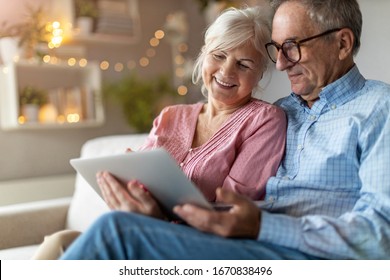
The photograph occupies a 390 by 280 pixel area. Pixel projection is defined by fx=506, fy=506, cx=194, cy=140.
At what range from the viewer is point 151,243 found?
3.07 feet

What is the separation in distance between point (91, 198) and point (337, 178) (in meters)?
0.97

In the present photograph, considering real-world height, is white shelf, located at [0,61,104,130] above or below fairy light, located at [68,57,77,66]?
below

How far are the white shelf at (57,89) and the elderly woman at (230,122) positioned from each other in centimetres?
124

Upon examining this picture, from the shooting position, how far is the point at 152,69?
3193mm

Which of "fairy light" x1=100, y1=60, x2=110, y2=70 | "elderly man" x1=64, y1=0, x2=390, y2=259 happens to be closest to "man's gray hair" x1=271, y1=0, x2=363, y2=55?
"elderly man" x1=64, y1=0, x2=390, y2=259

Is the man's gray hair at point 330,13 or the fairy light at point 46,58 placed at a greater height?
the man's gray hair at point 330,13

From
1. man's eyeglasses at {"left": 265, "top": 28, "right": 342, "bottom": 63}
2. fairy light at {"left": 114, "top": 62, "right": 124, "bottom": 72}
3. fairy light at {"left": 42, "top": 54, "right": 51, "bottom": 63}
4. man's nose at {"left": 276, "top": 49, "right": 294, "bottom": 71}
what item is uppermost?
man's eyeglasses at {"left": 265, "top": 28, "right": 342, "bottom": 63}

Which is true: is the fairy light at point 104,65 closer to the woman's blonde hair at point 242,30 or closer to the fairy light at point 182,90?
the fairy light at point 182,90

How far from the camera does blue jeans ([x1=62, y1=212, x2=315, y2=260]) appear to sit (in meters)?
0.90

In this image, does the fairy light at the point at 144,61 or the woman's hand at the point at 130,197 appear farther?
the fairy light at the point at 144,61

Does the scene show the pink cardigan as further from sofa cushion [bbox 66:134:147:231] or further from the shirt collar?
sofa cushion [bbox 66:134:147:231]

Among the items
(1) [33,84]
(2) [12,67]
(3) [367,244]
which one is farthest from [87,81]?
(3) [367,244]

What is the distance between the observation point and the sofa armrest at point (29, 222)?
1752 mm

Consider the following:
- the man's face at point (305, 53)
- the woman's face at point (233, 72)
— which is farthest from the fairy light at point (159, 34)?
the man's face at point (305, 53)
